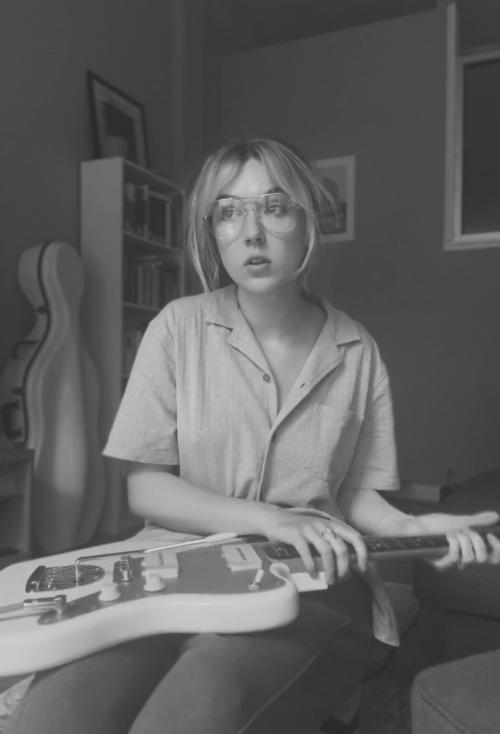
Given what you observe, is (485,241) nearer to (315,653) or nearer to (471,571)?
(471,571)

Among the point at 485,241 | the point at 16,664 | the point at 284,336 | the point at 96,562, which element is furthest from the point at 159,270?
the point at 16,664

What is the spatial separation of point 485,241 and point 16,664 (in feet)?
12.1

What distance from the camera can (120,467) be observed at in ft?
10.0

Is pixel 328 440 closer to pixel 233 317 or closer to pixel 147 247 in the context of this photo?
pixel 233 317

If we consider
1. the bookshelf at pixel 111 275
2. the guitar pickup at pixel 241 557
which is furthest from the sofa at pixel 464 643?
the bookshelf at pixel 111 275

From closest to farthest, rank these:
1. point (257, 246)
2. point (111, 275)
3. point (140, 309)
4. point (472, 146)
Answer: point (257, 246) < point (111, 275) < point (140, 309) < point (472, 146)

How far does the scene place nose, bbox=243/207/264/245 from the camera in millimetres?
1073

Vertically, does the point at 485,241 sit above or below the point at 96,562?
above

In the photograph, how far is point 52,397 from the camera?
262cm

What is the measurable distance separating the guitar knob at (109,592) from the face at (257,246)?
1.76 ft

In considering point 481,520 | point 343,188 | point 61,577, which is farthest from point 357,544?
point 343,188

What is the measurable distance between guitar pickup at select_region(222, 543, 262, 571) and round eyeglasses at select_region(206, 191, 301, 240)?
502mm

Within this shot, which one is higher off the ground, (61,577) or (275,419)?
(275,419)

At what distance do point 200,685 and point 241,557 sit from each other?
20 centimetres
